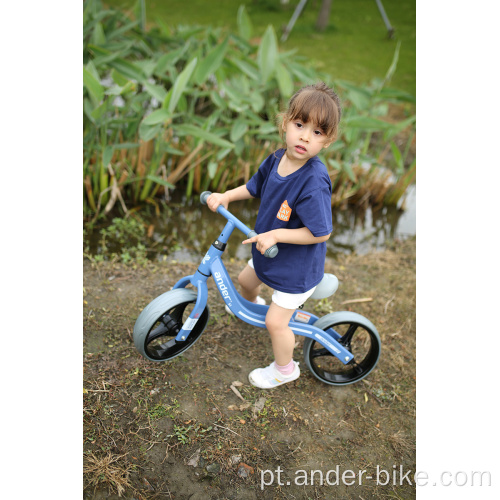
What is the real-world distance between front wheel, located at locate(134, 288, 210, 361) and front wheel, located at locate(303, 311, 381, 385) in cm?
48

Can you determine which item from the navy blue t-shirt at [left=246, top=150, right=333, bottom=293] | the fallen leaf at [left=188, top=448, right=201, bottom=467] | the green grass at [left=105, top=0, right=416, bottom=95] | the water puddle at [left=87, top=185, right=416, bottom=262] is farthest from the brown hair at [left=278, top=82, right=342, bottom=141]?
the green grass at [left=105, top=0, right=416, bottom=95]

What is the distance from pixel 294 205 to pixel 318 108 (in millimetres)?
309

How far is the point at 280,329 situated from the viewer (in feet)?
5.42

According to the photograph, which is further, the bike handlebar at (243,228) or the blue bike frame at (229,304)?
the blue bike frame at (229,304)

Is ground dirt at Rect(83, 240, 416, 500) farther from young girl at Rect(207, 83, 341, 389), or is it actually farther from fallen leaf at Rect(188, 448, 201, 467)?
young girl at Rect(207, 83, 341, 389)

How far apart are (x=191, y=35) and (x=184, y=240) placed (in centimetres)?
171

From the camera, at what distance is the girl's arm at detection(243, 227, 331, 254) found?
4.57 ft

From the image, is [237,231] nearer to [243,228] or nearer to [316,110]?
[243,228]

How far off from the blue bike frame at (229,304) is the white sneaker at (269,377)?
183 mm

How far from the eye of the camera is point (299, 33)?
5.80m

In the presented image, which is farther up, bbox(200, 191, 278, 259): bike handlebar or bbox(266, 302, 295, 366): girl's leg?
bbox(200, 191, 278, 259): bike handlebar

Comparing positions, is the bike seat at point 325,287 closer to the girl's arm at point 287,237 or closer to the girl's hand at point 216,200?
the girl's arm at point 287,237

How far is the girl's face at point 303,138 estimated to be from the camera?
137cm

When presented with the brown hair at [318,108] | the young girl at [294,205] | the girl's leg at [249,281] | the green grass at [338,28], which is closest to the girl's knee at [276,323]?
the young girl at [294,205]
